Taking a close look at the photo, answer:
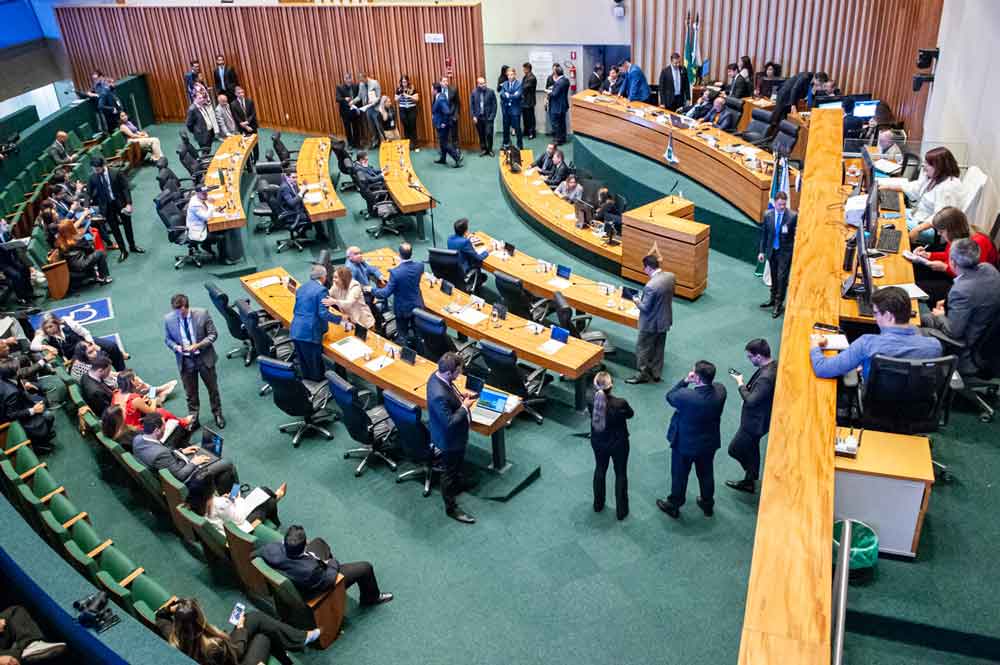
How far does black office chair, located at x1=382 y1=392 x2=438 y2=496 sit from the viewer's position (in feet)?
21.8

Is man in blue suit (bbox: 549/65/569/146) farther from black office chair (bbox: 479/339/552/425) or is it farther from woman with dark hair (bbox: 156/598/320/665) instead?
woman with dark hair (bbox: 156/598/320/665)

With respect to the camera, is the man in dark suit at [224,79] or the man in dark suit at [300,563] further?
the man in dark suit at [224,79]

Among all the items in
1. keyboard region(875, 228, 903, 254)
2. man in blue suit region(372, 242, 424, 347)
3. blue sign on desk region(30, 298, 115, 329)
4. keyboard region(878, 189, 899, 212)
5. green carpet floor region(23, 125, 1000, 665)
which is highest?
keyboard region(878, 189, 899, 212)

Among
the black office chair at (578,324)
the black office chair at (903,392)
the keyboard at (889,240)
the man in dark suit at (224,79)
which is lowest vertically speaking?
the black office chair at (578,324)

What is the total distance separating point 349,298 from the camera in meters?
8.44

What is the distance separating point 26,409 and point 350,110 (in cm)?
1115

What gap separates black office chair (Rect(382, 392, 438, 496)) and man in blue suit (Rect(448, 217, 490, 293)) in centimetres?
323

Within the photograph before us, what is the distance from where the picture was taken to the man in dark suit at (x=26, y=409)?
24.0 feet

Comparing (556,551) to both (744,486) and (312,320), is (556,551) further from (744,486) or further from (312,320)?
(312,320)

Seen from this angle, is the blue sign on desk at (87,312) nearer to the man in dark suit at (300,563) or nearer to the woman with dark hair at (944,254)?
the man in dark suit at (300,563)

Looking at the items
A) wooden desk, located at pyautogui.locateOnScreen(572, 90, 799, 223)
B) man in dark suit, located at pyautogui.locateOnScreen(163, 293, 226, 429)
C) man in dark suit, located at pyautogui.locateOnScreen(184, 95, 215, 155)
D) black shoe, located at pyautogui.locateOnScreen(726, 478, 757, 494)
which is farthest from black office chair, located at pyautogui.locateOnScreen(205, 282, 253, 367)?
man in dark suit, located at pyautogui.locateOnScreen(184, 95, 215, 155)

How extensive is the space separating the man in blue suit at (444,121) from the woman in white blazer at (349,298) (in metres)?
8.23

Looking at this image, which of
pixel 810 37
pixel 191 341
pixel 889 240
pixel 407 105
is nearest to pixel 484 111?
pixel 407 105

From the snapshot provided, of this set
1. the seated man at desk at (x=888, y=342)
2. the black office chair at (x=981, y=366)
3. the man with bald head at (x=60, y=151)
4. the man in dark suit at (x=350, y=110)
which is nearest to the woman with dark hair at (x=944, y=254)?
the black office chair at (x=981, y=366)
